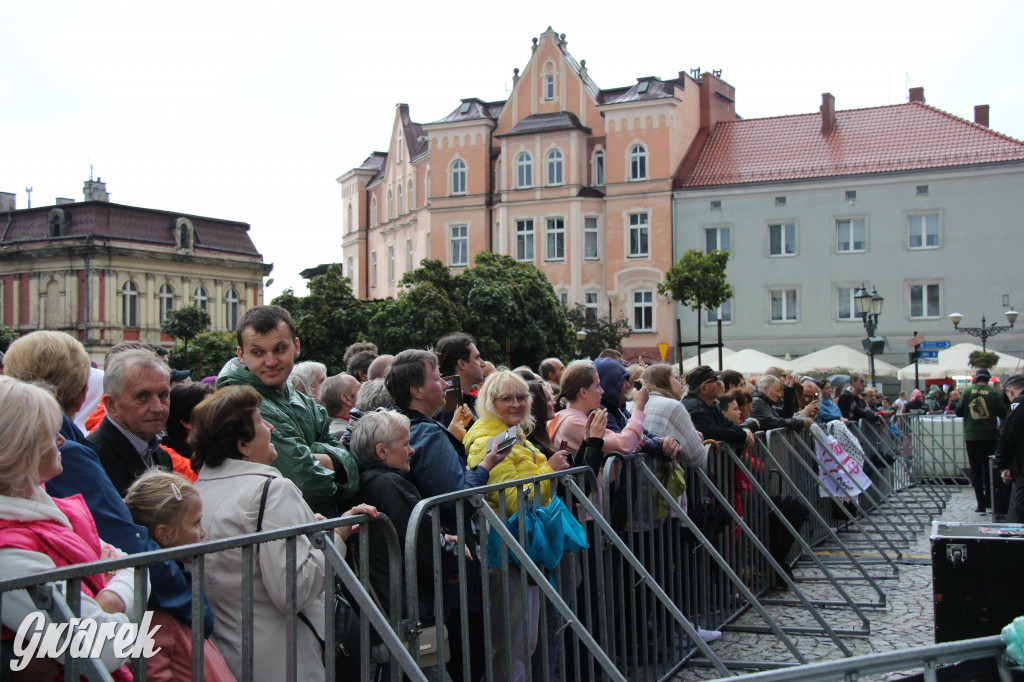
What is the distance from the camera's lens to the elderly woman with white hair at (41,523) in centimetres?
287

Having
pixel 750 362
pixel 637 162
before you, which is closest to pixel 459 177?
pixel 637 162

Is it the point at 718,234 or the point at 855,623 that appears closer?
the point at 855,623

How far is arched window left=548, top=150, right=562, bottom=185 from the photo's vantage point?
53438mm

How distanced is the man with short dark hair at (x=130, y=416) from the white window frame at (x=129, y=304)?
67.8 meters

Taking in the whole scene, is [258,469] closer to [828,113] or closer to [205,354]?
[828,113]

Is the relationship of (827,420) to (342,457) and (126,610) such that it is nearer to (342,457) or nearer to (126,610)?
(342,457)

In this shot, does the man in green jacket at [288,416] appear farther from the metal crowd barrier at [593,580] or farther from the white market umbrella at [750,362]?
the white market umbrella at [750,362]

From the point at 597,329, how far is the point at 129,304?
3619cm

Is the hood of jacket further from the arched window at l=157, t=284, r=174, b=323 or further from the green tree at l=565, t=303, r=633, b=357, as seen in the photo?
the arched window at l=157, t=284, r=174, b=323

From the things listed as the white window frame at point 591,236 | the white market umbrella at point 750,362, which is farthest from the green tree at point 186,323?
the white market umbrella at point 750,362

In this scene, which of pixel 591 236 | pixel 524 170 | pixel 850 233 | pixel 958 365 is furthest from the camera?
pixel 524 170

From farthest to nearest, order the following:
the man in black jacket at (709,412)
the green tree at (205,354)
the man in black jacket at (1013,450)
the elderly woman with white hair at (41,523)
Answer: the green tree at (205,354)
the man in black jacket at (1013,450)
the man in black jacket at (709,412)
the elderly woman with white hair at (41,523)

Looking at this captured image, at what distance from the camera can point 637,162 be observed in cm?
5166

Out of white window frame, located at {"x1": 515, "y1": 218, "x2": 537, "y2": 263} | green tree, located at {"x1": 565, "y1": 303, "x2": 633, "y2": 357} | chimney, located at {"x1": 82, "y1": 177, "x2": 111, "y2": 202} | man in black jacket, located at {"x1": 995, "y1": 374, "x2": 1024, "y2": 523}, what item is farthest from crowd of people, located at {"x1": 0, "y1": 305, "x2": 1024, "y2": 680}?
chimney, located at {"x1": 82, "y1": 177, "x2": 111, "y2": 202}
